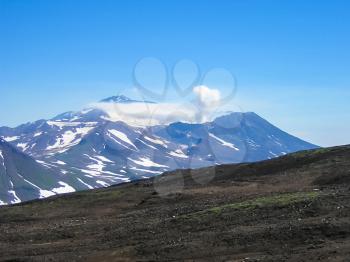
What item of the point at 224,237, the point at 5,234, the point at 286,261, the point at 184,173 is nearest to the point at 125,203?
the point at 5,234

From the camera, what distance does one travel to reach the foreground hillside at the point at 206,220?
33031mm

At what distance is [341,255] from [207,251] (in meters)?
8.23

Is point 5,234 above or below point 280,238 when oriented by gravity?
below

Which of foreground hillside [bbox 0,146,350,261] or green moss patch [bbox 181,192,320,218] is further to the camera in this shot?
green moss patch [bbox 181,192,320,218]

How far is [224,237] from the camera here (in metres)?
35.5

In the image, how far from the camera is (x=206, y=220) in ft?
135

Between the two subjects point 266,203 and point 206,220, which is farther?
point 266,203

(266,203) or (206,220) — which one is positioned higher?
(266,203)

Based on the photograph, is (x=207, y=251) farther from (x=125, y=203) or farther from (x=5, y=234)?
(x=125, y=203)

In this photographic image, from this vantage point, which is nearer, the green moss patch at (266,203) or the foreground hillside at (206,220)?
the foreground hillside at (206,220)

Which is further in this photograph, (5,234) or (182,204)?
(182,204)

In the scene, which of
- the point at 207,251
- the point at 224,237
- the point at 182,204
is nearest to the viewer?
the point at 207,251

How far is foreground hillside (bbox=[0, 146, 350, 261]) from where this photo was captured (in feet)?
108

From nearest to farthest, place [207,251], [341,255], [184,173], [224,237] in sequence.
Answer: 1. [341,255]
2. [207,251]
3. [224,237]
4. [184,173]
